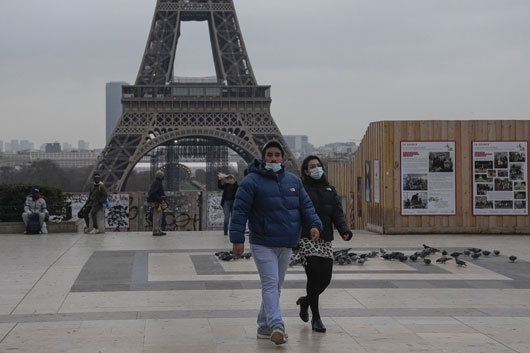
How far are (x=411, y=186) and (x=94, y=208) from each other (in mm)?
7716

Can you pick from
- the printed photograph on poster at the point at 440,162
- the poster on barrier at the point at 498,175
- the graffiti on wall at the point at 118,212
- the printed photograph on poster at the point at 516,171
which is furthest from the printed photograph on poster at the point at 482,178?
the graffiti on wall at the point at 118,212

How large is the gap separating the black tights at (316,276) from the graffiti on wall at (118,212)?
2406 centimetres

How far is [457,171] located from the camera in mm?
20500

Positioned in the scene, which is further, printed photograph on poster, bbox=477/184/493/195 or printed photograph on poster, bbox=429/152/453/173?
printed photograph on poster, bbox=477/184/493/195

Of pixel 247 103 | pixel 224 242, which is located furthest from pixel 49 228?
pixel 247 103

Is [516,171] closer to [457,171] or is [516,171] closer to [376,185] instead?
[457,171]

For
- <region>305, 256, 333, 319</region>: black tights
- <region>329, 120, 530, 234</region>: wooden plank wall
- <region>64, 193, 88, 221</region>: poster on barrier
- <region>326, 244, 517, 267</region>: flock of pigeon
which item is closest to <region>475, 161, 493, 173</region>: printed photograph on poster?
<region>329, 120, 530, 234</region>: wooden plank wall

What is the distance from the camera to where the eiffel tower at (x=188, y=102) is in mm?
61219

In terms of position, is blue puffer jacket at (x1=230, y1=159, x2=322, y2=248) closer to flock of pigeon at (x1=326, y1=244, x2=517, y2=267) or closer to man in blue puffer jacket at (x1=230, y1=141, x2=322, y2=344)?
man in blue puffer jacket at (x1=230, y1=141, x2=322, y2=344)

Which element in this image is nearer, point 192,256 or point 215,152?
point 192,256

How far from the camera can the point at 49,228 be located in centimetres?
2195

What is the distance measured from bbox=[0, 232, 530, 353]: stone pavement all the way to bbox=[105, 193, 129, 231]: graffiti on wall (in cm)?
1555

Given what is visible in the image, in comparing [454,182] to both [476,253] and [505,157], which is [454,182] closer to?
[505,157]

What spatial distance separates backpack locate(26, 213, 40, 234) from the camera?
2125 centimetres
